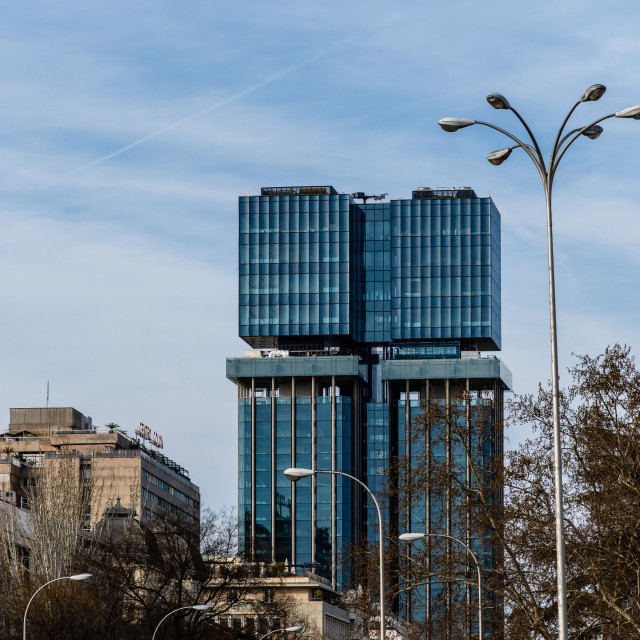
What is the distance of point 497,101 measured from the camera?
3366 cm

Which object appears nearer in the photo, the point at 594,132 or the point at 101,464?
the point at 594,132

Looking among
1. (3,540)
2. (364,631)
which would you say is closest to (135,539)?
(3,540)

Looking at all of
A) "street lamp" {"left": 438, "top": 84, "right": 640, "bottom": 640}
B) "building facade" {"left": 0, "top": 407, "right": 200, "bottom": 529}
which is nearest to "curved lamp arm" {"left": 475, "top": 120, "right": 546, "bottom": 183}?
"street lamp" {"left": 438, "top": 84, "right": 640, "bottom": 640}

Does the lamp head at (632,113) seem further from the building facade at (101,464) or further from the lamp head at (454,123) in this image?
the building facade at (101,464)

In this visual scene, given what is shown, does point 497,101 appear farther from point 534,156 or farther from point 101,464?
point 101,464

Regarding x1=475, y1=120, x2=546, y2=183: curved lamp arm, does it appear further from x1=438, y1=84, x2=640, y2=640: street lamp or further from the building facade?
the building facade

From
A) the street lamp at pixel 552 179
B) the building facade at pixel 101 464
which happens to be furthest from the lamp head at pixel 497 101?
the building facade at pixel 101 464

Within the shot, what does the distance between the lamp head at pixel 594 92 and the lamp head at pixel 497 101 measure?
175 centimetres

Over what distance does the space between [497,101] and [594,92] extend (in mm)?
2053

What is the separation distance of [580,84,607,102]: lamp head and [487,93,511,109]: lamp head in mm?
1749

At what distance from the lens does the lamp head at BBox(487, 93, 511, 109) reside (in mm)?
33562

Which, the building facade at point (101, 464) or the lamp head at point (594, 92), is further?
the building facade at point (101, 464)

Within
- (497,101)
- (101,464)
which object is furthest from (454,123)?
(101,464)

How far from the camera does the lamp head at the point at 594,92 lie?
1321 inches
